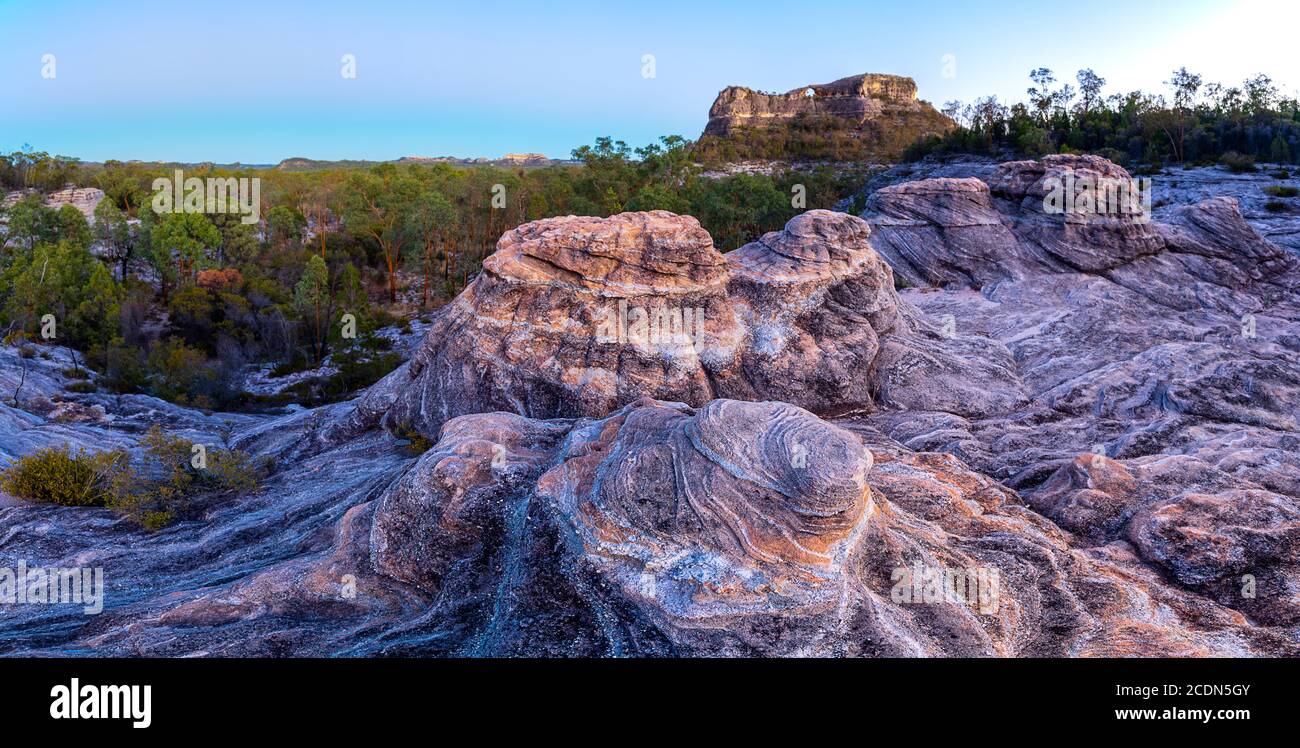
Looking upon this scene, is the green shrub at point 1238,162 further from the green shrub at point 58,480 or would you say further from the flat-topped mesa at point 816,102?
the flat-topped mesa at point 816,102

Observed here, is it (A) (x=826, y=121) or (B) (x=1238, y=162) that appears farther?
(A) (x=826, y=121)

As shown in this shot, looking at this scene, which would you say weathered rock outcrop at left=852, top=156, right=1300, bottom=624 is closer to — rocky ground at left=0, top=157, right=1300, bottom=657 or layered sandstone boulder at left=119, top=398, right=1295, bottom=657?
rocky ground at left=0, top=157, right=1300, bottom=657

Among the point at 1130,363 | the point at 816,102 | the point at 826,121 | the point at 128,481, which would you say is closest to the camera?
the point at 128,481

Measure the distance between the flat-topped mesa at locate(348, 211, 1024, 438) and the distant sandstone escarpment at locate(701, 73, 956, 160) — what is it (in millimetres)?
83355

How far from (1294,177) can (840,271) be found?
140 ft

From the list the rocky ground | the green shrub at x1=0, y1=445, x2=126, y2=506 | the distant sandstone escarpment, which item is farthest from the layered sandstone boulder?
the distant sandstone escarpment

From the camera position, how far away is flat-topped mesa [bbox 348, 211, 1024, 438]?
16.0m

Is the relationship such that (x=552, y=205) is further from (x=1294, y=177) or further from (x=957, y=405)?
(x=1294, y=177)

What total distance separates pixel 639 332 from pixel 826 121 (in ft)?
348


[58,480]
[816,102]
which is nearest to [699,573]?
[58,480]

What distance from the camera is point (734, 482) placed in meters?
10.1

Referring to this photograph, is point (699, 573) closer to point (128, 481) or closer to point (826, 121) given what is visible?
point (128, 481)

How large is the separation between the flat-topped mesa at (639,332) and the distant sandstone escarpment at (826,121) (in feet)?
273

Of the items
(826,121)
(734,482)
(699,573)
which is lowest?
(699,573)
